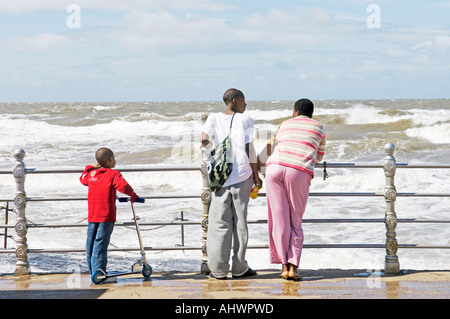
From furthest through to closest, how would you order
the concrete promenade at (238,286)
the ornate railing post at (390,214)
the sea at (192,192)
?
the sea at (192,192)
the ornate railing post at (390,214)
the concrete promenade at (238,286)

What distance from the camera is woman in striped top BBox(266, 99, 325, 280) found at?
5191mm

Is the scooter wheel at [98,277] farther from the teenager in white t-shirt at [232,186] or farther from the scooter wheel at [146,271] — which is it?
the teenager in white t-shirt at [232,186]

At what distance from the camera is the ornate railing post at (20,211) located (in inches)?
228

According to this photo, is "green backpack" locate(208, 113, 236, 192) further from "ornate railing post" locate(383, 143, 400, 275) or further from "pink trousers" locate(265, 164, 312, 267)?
"ornate railing post" locate(383, 143, 400, 275)

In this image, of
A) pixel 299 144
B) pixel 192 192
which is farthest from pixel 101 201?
pixel 192 192

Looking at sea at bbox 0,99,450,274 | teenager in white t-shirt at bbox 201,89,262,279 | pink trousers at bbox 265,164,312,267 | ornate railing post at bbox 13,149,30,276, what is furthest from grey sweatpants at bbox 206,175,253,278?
ornate railing post at bbox 13,149,30,276

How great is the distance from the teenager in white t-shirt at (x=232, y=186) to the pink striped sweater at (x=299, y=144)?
24 centimetres

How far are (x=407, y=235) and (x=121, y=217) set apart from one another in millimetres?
5175

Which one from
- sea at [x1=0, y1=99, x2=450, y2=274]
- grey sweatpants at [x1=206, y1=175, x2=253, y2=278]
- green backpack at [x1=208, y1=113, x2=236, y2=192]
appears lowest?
sea at [x1=0, y1=99, x2=450, y2=274]

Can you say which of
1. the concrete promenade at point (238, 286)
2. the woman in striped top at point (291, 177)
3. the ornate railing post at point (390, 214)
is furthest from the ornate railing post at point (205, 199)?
the ornate railing post at point (390, 214)

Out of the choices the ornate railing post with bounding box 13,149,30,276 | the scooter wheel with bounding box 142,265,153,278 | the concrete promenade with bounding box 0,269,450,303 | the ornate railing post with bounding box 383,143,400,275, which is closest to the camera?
the concrete promenade with bounding box 0,269,450,303

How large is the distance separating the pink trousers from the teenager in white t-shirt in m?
0.16

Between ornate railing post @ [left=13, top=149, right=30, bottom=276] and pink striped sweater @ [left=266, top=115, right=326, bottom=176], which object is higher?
pink striped sweater @ [left=266, top=115, right=326, bottom=176]
